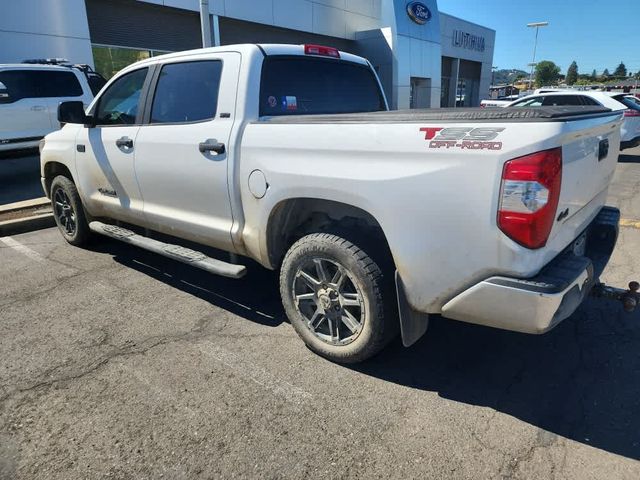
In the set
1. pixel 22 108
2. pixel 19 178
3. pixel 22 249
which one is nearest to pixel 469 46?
pixel 22 108

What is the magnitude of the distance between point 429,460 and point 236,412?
1.05m

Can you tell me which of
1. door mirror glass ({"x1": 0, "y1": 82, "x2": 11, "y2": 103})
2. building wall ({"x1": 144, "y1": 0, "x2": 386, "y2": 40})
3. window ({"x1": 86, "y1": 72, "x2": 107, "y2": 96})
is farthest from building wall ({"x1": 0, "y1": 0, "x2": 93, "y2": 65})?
door mirror glass ({"x1": 0, "y1": 82, "x2": 11, "y2": 103})

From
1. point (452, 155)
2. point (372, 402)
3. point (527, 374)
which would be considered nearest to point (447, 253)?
point (452, 155)

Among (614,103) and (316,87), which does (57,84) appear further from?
(614,103)

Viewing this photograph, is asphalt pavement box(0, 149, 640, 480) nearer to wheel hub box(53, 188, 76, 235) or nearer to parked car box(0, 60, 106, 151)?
wheel hub box(53, 188, 76, 235)

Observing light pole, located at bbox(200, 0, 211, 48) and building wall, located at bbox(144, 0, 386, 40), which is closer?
light pole, located at bbox(200, 0, 211, 48)

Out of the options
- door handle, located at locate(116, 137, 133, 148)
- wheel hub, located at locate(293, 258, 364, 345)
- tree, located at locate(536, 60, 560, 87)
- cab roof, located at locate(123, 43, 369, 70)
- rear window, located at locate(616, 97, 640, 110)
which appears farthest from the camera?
tree, located at locate(536, 60, 560, 87)

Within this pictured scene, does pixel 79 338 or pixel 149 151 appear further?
pixel 149 151

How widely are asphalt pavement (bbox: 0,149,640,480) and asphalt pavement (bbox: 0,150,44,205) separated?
4.93 metres

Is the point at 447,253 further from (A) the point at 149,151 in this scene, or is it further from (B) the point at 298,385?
(A) the point at 149,151

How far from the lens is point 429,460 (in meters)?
2.25

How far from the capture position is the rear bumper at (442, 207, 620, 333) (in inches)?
84.0

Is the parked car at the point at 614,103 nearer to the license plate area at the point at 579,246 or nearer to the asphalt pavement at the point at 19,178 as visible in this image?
the license plate area at the point at 579,246

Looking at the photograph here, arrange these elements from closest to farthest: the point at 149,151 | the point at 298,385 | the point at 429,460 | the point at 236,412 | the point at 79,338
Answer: the point at 429,460 < the point at 236,412 < the point at 298,385 < the point at 79,338 < the point at 149,151
